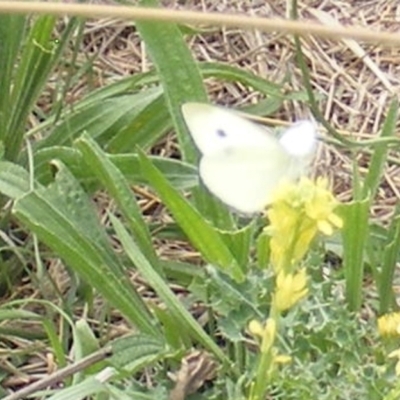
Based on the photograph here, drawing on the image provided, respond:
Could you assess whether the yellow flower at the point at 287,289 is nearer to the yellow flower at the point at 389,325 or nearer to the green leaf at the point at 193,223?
the yellow flower at the point at 389,325

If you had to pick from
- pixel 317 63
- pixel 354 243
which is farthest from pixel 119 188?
pixel 317 63

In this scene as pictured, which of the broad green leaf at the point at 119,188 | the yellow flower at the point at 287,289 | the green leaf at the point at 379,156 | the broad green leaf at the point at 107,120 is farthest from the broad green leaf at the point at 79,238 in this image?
the yellow flower at the point at 287,289

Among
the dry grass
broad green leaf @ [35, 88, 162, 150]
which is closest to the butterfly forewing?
broad green leaf @ [35, 88, 162, 150]

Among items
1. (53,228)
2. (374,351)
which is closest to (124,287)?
(53,228)

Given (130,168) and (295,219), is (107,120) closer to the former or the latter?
(130,168)

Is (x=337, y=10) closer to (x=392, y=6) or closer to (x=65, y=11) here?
(x=392, y=6)

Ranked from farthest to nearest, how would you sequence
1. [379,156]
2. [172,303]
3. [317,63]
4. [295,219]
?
[317,63] < [379,156] < [172,303] < [295,219]

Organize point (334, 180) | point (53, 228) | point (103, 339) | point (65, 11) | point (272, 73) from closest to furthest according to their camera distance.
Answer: point (65, 11) < point (53, 228) < point (103, 339) < point (334, 180) < point (272, 73)
